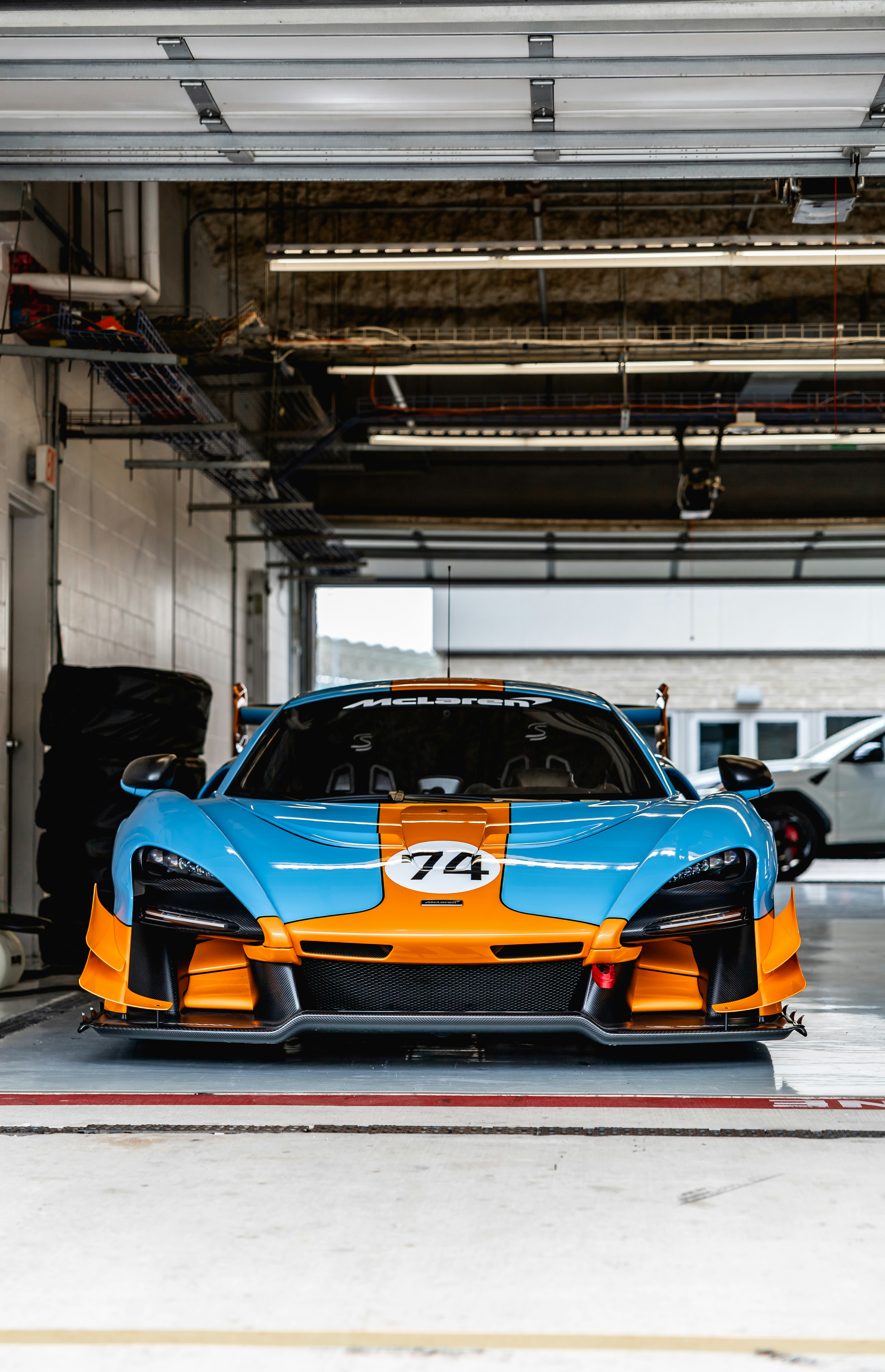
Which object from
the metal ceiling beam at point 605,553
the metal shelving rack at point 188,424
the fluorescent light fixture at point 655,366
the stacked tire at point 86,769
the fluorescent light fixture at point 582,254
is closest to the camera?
the stacked tire at point 86,769

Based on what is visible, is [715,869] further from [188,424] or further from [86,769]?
[188,424]

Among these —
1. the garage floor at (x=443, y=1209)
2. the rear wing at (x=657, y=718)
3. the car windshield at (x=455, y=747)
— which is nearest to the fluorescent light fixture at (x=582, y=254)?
the rear wing at (x=657, y=718)

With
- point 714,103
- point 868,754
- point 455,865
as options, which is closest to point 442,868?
point 455,865

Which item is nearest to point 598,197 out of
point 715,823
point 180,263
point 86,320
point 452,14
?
point 180,263

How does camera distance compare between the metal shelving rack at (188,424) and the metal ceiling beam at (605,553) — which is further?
the metal ceiling beam at (605,553)

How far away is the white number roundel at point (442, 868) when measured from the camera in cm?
368

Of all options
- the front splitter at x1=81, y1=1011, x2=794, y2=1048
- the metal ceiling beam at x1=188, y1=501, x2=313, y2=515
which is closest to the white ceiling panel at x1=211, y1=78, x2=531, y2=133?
the front splitter at x1=81, y1=1011, x2=794, y2=1048

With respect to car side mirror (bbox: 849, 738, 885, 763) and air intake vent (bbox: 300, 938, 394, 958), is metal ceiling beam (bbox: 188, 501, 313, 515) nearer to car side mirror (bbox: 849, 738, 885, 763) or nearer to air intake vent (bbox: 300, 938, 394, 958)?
car side mirror (bbox: 849, 738, 885, 763)

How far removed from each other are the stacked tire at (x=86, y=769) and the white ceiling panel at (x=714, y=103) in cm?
336

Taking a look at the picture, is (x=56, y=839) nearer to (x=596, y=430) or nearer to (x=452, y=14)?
(x=452, y=14)

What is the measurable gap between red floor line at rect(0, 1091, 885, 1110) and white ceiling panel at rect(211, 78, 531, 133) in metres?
3.28

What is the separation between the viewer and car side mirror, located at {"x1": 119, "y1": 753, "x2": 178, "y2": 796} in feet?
14.4

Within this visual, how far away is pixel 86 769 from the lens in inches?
264

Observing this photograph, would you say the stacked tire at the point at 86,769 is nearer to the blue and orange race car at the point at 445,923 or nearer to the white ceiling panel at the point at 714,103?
the blue and orange race car at the point at 445,923
